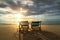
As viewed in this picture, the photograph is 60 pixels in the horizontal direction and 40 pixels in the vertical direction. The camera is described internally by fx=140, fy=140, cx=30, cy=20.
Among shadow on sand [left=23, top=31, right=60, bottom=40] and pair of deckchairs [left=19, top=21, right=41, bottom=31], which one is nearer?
shadow on sand [left=23, top=31, right=60, bottom=40]

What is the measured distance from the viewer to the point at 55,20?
825 centimetres

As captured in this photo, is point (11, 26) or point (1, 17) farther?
point (11, 26)

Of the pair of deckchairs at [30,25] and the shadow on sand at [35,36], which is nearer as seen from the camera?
the shadow on sand at [35,36]

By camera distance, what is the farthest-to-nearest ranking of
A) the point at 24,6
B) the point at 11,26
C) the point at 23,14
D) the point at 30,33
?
1. the point at 11,26
2. the point at 23,14
3. the point at 30,33
4. the point at 24,6

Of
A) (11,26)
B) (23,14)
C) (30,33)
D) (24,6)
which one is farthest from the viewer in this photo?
(11,26)

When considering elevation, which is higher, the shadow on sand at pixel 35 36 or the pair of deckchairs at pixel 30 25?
the pair of deckchairs at pixel 30 25

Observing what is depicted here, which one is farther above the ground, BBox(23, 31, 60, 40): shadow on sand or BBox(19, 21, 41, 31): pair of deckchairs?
BBox(19, 21, 41, 31): pair of deckchairs

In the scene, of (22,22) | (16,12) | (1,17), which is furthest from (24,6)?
(1,17)

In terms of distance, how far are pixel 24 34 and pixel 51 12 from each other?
191 centimetres

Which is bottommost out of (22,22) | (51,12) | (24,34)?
(24,34)

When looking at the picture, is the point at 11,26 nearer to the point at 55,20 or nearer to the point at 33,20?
the point at 33,20

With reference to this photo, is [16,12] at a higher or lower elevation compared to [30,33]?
higher

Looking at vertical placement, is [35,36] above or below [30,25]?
below

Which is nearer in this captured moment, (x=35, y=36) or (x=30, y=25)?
(x=35, y=36)
